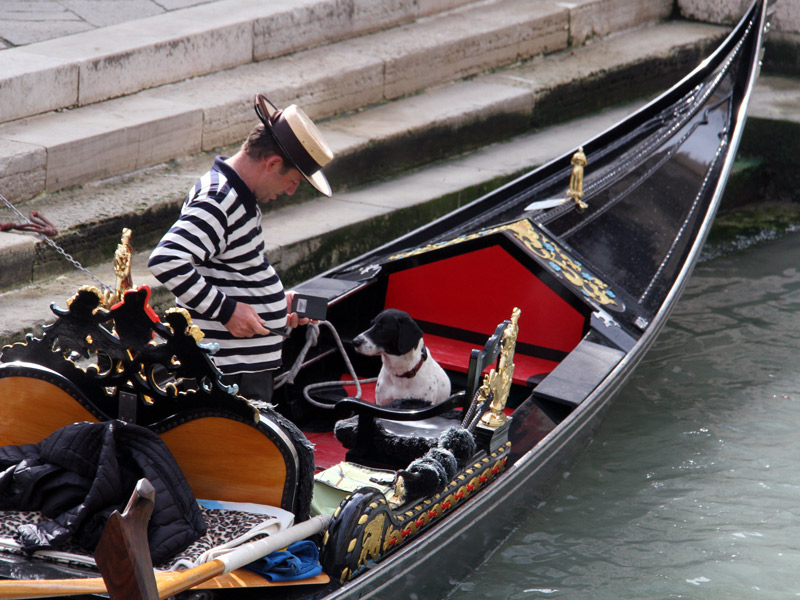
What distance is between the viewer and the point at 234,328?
2277mm

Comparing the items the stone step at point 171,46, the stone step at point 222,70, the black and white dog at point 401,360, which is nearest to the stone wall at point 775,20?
the stone step at point 222,70

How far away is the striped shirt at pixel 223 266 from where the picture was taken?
2178 mm

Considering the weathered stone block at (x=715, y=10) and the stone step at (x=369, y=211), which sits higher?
the weathered stone block at (x=715, y=10)

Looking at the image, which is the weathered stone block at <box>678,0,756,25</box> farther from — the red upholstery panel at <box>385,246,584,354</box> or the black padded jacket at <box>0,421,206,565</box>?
the black padded jacket at <box>0,421,206,565</box>

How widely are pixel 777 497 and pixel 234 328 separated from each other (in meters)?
1.97

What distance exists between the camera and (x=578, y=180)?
3.68 metres

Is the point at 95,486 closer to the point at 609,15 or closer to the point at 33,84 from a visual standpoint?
the point at 33,84

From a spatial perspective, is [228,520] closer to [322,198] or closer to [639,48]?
[322,198]

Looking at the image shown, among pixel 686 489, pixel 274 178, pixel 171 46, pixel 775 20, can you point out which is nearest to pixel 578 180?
pixel 686 489

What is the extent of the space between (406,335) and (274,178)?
61cm

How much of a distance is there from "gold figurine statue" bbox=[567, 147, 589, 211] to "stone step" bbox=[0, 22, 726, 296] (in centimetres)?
146

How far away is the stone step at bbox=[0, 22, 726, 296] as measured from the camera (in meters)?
3.89

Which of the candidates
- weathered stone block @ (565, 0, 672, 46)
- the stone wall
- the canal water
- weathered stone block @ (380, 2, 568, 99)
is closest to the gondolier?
the canal water

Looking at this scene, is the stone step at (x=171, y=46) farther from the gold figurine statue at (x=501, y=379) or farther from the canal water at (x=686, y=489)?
→ the gold figurine statue at (x=501, y=379)
